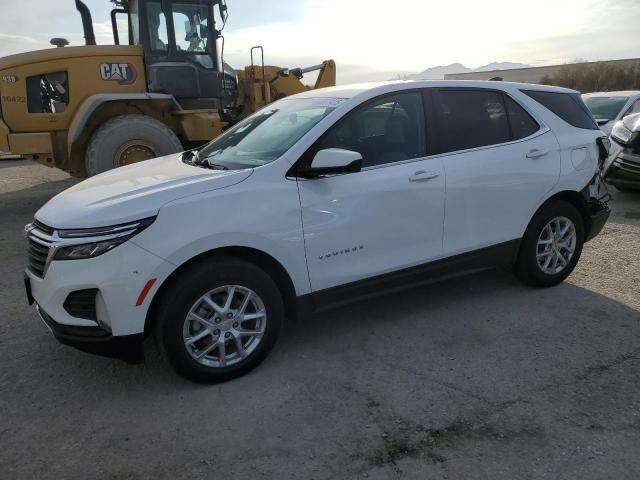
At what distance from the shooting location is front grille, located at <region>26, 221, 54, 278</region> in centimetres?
303

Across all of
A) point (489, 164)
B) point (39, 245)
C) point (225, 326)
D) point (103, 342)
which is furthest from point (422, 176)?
point (39, 245)

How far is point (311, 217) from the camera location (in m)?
3.32

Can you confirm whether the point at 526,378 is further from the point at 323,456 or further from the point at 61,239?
the point at 61,239

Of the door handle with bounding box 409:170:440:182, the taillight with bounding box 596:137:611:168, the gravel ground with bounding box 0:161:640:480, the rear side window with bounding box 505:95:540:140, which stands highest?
the rear side window with bounding box 505:95:540:140

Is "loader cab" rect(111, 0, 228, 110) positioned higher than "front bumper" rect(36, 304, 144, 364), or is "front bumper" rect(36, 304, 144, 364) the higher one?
"loader cab" rect(111, 0, 228, 110)

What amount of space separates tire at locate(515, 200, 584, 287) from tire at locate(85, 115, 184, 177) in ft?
17.6

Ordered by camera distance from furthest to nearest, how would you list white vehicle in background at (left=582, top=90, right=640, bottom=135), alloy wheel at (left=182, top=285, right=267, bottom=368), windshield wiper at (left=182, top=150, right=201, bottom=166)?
white vehicle in background at (left=582, top=90, right=640, bottom=135) < windshield wiper at (left=182, top=150, right=201, bottom=166) < alloy wheel at (left=182, top=285, right=267, bottom=368)

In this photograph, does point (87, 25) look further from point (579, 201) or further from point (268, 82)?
point (579, 201)

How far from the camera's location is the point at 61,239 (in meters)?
2.94

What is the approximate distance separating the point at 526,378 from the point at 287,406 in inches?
58.8

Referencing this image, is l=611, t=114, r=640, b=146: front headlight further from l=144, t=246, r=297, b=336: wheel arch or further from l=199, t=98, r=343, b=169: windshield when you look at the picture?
l=144, t=246, r=297, b=336: wheel arch

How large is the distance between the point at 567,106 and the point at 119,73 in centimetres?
637

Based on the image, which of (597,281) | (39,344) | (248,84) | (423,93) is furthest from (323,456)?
(248,84)

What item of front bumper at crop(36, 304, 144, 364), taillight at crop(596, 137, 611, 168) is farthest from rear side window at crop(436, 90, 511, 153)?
front bumper at crop(36, 304, 144, 364)
